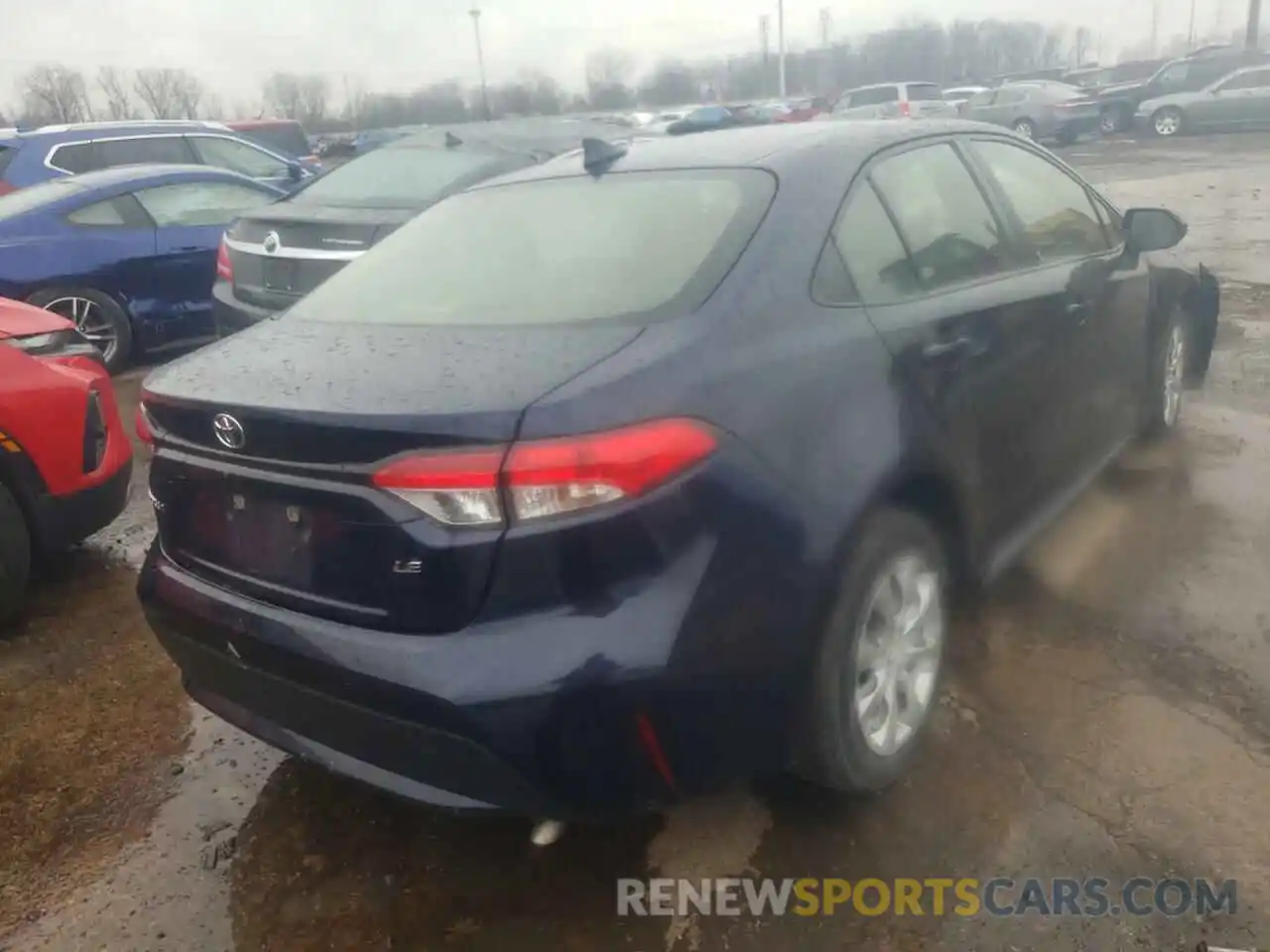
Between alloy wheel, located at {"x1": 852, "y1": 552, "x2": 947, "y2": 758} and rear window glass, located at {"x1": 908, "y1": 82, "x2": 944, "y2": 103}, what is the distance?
26028mm

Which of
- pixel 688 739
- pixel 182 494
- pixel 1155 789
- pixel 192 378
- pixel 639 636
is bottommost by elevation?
pixel 1155 789

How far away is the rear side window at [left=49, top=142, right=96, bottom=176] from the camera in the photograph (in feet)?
33.8

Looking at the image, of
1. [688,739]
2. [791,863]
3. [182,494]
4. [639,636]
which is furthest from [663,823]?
[182,494]

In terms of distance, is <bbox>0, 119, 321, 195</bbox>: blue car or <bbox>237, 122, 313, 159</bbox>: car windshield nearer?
<bbox>0, 119, 321, 195</bbox>: blue car

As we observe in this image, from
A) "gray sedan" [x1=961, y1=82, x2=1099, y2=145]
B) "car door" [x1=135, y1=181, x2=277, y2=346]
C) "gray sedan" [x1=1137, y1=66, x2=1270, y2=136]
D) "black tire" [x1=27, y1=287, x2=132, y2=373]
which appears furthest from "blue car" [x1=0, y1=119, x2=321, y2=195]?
"gray sedan" [x1=1137, y1=66, x2=1270, y2=136]

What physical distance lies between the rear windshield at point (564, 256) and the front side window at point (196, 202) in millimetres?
5090

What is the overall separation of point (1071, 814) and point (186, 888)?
210 cm

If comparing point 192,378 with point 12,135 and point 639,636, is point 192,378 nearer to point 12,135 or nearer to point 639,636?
point 639,636

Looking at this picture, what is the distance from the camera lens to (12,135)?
1055cm

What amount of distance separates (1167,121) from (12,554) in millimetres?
27522

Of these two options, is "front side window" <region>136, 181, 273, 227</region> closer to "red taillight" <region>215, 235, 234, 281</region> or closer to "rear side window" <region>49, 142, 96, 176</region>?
"red taillight" <region>215, 235, 234, 281</region>

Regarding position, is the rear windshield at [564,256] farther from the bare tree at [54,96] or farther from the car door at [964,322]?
the bare tree at [54,96]

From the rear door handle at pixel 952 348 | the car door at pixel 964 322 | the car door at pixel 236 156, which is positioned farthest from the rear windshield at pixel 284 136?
the rear door handle at pixel 952 348

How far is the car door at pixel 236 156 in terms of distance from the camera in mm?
11008
